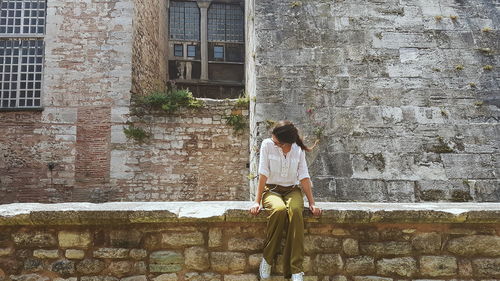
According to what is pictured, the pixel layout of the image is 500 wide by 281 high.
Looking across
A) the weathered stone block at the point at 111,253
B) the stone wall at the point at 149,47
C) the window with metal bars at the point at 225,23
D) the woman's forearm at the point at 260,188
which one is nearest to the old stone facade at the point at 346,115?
the stone wall at the point at 149,47

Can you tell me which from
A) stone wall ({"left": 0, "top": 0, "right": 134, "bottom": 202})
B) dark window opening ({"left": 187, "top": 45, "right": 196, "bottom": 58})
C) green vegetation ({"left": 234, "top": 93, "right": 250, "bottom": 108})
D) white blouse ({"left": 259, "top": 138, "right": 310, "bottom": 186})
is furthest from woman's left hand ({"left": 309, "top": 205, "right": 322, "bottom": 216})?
dark window opening ({"left": 187, "top": 45, "right": 196, "bottom": 58})

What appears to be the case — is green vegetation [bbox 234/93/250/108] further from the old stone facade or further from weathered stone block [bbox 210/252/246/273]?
weathered stone block [bbox 210/252/246/273]

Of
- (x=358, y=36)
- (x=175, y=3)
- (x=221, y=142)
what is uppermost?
(x=175, y=3)

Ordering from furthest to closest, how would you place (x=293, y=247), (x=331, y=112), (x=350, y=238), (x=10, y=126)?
(x=10, y=126) < (x=331, y=112) < (x=350, y=238) < (x=293, y=247)

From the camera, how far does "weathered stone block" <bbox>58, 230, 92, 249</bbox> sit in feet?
12.0

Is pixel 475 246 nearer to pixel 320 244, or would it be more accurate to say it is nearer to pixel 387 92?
pixel 320 244

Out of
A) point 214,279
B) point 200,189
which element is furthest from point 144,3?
point 214,279

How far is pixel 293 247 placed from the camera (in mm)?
3500

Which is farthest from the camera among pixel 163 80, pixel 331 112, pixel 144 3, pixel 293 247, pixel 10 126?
pixel 163 80

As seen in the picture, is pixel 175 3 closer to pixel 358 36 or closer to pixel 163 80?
pixel 163 80

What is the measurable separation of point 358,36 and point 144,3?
6.69m

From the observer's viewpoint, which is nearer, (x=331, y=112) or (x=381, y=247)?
(x=381, y=247)

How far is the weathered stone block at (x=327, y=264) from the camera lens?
12.1ft

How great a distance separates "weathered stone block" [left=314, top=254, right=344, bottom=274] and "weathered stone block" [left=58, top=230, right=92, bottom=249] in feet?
6.68
